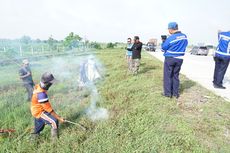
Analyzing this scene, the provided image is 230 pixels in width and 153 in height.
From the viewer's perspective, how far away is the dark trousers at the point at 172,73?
20.4 ft

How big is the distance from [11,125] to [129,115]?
9.12 feet

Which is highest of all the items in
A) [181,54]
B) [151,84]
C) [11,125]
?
[181,54]

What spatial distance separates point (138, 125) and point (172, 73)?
202 centimetres

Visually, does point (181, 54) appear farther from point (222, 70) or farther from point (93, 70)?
point (93, 70)

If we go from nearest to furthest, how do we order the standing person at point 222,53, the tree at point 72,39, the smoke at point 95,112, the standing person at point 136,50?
the smoke at point 95,112 < the standing person at point 222,53 < the standing person at point 136,50 < the tree at point 72,39

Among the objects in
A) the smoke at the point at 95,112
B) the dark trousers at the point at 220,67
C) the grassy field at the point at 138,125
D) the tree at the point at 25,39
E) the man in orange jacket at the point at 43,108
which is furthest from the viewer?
the tree at the point at 25,39

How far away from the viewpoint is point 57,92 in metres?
8.95

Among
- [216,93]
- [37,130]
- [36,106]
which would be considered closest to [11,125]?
[37,130]

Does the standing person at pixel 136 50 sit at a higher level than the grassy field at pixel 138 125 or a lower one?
higher

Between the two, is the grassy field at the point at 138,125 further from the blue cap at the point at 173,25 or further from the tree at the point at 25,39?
the tree at the point at 25,39

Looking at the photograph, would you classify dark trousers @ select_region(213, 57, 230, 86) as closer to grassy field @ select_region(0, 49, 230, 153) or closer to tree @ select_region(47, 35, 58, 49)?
grassy field @ select_region(0, 49, 230, 153)

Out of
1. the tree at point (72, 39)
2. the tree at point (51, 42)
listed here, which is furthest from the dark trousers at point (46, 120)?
the tree at point (72, 39)

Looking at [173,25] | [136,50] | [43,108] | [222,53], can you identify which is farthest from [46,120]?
[136,50]

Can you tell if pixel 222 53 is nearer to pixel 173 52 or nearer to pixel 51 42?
pixel 173 52
